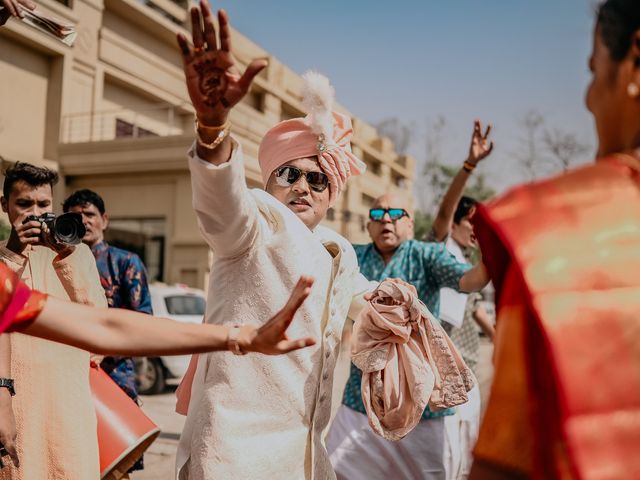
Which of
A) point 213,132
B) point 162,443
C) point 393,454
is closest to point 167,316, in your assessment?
point 162,443

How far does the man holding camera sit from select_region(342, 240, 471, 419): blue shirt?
58.2 inches

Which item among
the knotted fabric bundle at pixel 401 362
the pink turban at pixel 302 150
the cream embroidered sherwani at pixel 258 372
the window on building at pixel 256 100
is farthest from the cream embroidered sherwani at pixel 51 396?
the window on building at pixel 256 100

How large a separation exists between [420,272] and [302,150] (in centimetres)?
153

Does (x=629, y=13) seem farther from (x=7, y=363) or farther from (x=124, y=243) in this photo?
(x=124, y=243)

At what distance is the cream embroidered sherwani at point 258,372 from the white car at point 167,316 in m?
7.57

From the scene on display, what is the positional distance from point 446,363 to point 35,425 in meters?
1.79

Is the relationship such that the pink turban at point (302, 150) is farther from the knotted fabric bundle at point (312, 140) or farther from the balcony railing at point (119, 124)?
the balcony railing at point (119, 124)

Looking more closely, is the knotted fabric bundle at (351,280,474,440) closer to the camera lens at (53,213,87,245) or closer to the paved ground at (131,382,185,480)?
the camera lens at (53,213,87,245)

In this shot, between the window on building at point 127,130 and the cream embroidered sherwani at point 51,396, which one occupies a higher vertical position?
the window on building at point 127,130

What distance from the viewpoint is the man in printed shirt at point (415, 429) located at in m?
3.76

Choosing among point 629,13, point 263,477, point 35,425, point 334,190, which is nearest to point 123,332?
point 263,477

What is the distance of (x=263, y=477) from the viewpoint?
83.3 inches

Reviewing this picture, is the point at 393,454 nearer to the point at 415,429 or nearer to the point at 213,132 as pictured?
the point at 415,429

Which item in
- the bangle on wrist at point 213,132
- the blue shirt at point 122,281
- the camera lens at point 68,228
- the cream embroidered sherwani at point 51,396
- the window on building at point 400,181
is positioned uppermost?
the window on building at point 400,181
